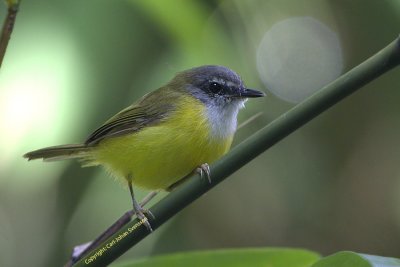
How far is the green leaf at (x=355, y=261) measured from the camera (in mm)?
1036

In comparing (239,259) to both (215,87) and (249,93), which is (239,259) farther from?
(215,87)

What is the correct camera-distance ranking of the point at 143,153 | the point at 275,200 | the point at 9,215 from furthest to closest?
the point at 275,200 → the point at 9,215 → the point at 143,153

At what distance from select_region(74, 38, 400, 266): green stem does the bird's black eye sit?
5.46ft

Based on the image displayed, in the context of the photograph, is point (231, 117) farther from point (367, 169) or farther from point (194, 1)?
point (367, 169)

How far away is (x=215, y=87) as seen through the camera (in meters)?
2.85

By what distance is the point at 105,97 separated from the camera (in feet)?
11.3

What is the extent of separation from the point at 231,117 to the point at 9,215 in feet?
6.15

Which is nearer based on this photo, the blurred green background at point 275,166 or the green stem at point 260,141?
the green stem at point 260,141

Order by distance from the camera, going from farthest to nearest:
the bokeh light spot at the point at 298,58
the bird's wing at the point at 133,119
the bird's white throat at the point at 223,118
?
1. the bokeh light spot at the point at 298,58
2. the bird's wing at the point at 133,119
3. the bird's white throat at the point at 223,118

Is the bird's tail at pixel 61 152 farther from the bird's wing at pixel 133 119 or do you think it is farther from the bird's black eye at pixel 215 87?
the bird's black eye at pixel 215 87

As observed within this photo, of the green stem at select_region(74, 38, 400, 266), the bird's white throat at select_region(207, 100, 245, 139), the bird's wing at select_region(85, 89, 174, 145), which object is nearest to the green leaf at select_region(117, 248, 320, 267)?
the green stem at select_region(74, 38, 400, 266)

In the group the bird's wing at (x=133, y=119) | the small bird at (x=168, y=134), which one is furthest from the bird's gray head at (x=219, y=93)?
the bird's wing at (x=133, y=119)

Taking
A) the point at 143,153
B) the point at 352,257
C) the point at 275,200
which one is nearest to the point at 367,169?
the point at 275,200

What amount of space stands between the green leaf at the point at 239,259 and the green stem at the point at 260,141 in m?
0.35
